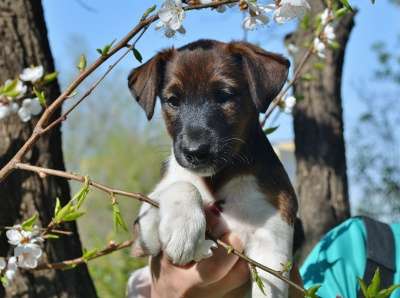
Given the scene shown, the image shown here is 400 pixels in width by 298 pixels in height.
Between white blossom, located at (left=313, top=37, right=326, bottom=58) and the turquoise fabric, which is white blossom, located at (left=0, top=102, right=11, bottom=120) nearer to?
the turquoise fabric

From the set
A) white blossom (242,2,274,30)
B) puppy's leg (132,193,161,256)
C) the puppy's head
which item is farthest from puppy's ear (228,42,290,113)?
white blossom (242,2,274,30)

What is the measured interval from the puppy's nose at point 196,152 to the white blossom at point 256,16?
0.65 metres

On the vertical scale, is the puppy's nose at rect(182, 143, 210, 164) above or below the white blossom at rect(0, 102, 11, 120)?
below

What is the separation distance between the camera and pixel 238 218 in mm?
2840

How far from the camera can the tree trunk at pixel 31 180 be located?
3.12 metres

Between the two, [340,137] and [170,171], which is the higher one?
[170,171]

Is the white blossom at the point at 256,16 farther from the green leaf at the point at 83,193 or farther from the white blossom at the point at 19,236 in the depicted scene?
the white blossom at the point at 19,236

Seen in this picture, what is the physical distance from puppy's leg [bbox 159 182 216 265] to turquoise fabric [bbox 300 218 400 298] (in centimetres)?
104

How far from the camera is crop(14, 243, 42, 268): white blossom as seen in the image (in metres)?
2.14

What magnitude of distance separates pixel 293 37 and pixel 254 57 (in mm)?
2606

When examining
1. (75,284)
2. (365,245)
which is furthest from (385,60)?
(75,284)

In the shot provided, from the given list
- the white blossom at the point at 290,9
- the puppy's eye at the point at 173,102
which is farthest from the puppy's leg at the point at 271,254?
the white blossom at the point at 290,9

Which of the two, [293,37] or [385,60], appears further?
[385,60]

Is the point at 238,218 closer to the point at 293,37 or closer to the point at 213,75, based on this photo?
the point at 213,75
